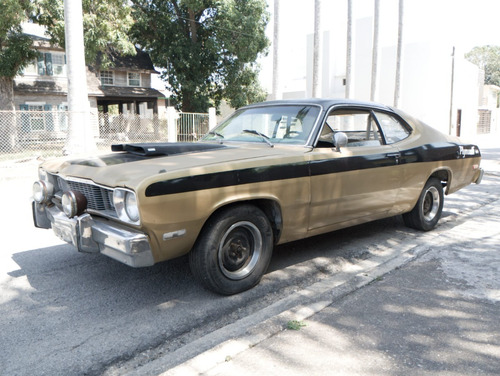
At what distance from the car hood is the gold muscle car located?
11 mm

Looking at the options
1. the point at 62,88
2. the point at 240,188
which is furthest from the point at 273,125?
the point at 62,88

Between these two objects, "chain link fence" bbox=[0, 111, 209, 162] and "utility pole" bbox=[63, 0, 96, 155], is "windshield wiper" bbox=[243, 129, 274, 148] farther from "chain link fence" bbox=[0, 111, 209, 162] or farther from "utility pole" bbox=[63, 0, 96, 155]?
"chain link fence" bbox=[0, 111, 209, 162]

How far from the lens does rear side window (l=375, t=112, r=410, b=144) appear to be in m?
5.13

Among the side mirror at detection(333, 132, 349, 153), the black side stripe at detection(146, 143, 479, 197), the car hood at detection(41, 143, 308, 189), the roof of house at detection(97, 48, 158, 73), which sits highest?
the roof of house at detection(97, 48, 158, 73)

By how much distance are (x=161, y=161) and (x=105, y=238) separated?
775mm

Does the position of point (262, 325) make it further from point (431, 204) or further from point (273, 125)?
point (431, 204)

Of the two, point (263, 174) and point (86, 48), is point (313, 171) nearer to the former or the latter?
point (263, 174)

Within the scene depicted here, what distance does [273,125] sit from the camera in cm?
460

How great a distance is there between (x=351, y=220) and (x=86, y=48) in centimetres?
1791

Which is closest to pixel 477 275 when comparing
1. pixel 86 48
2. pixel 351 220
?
pixel 351 220

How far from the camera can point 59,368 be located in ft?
8.93

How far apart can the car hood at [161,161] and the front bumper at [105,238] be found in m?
0.33

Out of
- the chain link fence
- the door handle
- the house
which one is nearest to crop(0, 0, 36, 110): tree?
the house

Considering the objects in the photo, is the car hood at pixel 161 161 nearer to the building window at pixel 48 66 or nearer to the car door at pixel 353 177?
the car door at pixel 353 177
